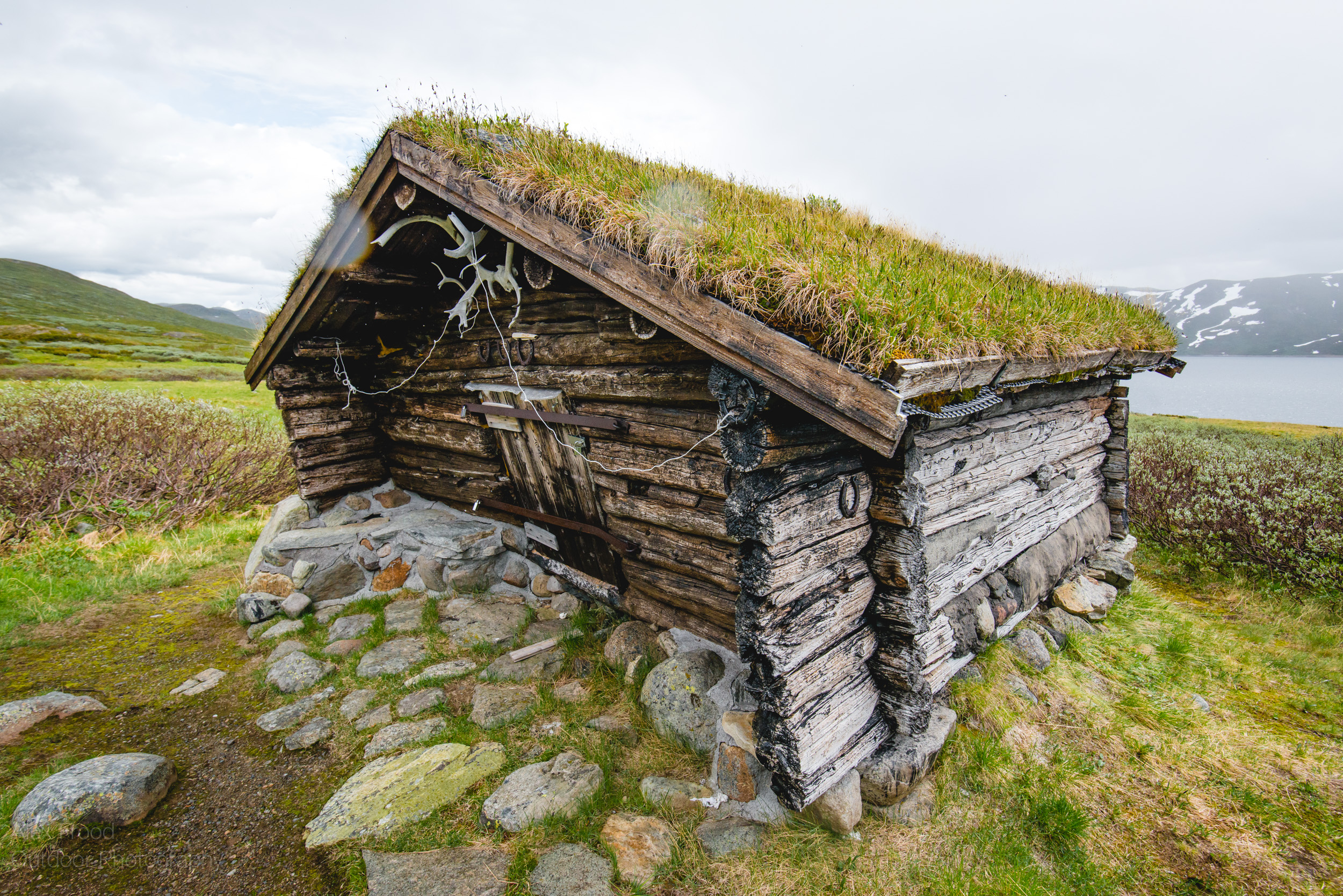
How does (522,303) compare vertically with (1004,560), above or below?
above

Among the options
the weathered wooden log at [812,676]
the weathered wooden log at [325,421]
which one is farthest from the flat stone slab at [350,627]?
the weathered wooden log at [812,676]

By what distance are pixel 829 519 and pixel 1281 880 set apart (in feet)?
10.1

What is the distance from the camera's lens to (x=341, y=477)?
265 inches

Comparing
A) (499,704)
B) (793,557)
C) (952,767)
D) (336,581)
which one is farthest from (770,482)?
(336,581)

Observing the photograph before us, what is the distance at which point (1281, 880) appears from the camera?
2990mm

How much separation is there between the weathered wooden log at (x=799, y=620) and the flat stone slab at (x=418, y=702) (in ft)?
9.56

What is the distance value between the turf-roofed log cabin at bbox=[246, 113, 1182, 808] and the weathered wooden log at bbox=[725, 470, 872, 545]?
2cm

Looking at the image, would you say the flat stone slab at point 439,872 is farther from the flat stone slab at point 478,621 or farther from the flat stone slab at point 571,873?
the flat stone slab at point 478,621

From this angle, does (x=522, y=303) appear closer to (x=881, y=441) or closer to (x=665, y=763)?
(x=881, y=441)

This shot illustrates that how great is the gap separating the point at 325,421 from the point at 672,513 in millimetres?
4807

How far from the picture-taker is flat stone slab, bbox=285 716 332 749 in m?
4.21

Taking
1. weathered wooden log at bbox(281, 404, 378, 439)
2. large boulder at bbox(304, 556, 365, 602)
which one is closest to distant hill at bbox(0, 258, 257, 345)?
weathered wooden log at bbox(281, 404, 378, 439)

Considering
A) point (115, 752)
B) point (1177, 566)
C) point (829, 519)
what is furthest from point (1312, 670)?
point (115, 752)

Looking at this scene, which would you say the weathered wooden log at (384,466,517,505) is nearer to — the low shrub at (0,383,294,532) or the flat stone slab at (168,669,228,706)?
the flat stone slab at (168,669,228,706)
